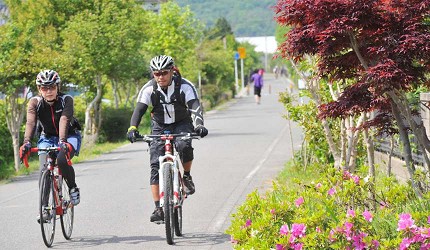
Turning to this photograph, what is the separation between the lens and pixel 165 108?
1022cm

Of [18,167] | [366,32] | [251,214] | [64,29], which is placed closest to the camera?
[366,32]

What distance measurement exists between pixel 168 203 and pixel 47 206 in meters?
1.22

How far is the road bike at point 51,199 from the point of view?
971 cm

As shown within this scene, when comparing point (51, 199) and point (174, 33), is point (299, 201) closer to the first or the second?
point (51, 199)

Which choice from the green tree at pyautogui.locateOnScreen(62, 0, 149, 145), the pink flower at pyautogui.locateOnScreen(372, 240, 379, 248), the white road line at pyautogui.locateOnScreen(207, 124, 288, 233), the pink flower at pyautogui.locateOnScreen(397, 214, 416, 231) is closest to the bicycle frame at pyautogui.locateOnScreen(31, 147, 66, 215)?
the white road line at pyautogui.locateOnScreen(207, 124, 288, 233)

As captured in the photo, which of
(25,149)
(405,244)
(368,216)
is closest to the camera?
(405,244)

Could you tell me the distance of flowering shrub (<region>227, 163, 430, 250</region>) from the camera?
22.3 ft

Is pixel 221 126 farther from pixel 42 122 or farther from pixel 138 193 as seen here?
pixel 42 122

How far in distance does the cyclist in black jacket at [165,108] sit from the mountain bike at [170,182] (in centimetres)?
16

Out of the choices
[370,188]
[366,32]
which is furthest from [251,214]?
[366,32]

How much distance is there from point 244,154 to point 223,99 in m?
41.8

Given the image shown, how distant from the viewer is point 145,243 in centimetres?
1001

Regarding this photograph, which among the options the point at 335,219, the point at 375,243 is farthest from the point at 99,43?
the point at 375,243

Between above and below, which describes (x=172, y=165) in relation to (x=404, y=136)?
below
